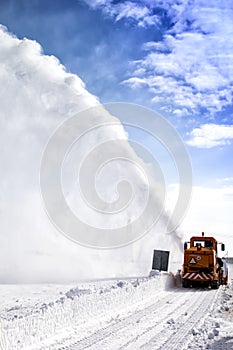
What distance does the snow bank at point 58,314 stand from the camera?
266 inches

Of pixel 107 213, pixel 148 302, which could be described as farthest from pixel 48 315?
pixel 107 213

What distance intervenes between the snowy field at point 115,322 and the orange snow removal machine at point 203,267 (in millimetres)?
5233

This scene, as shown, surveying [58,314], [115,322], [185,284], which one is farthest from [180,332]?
[185,284]

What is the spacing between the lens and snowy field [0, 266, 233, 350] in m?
7.23

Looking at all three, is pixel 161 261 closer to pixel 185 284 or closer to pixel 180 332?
pixel 185 284

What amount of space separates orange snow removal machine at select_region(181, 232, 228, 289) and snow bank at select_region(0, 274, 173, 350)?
6800 mm

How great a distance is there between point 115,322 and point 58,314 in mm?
1901

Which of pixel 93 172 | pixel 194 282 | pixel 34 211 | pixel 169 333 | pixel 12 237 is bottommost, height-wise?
pixel 169 333

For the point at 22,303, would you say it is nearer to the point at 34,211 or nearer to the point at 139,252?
the point at 34,211

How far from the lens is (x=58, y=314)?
8188 mm

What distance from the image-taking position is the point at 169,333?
852 cm

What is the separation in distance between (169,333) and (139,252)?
1014 inches

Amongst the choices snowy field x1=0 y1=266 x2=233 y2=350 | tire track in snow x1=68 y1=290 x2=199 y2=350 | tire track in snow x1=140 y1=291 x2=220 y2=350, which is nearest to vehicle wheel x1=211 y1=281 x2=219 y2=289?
snowy field x1=0 y1=266 x2=233 y2=350

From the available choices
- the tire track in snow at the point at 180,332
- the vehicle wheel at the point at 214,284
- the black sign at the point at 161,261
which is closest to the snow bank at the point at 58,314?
the tire track in snow at the point at 180,332
